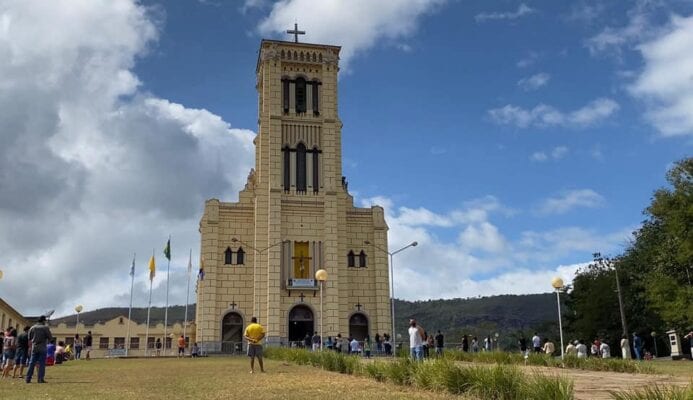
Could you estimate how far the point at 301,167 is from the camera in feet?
188

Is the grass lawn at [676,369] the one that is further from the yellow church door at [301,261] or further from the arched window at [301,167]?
the arched window at [301,167]

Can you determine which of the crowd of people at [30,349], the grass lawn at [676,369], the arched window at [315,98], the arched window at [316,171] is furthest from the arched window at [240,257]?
the grass lawn at [676,369]

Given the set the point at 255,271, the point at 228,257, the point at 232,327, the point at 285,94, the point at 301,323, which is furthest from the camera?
A: the point at 285,94

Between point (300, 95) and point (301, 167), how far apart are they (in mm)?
6776

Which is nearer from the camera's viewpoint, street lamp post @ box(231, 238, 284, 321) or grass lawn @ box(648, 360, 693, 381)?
grass lawn @ box(648, 360, 693, 381)

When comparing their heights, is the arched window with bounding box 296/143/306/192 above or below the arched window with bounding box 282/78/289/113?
below

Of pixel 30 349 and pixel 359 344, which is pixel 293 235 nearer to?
pixel 359 344

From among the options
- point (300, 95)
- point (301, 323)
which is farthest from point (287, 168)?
point (301, 323)

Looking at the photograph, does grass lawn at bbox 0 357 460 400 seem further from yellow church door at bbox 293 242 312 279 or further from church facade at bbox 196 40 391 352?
yellow church door at bbox 293 242 312 279

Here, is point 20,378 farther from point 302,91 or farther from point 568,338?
point 568,338

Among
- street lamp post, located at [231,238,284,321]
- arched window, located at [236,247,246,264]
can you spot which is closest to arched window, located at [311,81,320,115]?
street lamp post, located at [231,238,284,321]

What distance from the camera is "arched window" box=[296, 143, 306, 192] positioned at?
186 ft

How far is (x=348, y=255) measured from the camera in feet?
185

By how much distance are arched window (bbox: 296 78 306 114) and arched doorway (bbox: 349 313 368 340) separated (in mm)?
18176
